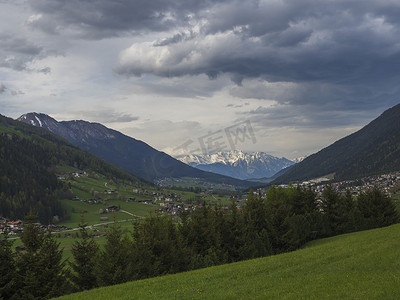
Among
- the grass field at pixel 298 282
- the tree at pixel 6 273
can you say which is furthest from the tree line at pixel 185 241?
the grass field at pixel 298 282

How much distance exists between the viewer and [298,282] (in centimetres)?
2336

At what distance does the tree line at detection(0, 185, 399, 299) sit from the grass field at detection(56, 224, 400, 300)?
12090mm

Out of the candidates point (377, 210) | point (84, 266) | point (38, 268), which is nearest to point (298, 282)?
point (38, 268)

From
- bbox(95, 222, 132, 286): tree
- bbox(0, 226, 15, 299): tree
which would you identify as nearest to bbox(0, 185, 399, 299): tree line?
bbox(0, 226, 15, 299): tree

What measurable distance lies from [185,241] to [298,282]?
4065 centimetres

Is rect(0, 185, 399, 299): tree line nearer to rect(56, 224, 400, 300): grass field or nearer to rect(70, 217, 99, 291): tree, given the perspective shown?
rect(70, 217, 99, 291): tree

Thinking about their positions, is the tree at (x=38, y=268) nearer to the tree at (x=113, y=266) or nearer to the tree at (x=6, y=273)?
the tree at (x=6, y=273)

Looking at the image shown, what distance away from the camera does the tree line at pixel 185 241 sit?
3950 cm

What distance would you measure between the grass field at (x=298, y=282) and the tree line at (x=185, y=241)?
12090 millimetres

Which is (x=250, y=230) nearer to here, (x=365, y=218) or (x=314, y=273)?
(x=365, y=218)

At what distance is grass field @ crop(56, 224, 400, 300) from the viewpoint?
1953 cm

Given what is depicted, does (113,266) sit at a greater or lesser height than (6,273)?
lesser

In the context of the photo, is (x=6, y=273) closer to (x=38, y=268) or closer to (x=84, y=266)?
(x=38, y=268)

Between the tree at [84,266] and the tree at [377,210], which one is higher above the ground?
the tree at [84,266]
